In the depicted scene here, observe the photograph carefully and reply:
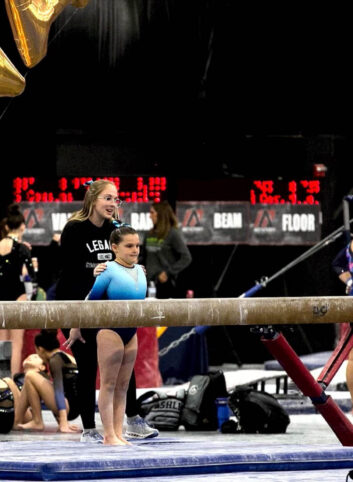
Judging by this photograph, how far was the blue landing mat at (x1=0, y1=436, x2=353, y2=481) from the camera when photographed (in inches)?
196

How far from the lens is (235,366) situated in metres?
13.1

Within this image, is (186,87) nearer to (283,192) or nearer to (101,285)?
(283,192)

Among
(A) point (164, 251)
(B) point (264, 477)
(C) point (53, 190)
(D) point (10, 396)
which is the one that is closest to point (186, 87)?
(C) point (53, 190)

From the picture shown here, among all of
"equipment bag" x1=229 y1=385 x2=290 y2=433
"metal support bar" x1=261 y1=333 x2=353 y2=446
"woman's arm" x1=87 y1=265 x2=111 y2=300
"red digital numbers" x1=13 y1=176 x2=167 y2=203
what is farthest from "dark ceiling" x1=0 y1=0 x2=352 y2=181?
"metal support bar" x1=261 y1=333 x2=353 y2=446

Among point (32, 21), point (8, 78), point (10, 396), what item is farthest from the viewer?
point (10, 396)

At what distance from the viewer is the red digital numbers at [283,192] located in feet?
42.3

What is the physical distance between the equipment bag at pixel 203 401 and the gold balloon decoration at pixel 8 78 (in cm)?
245

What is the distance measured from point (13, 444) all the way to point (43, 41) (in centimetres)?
216

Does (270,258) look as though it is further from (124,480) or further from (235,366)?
(124,480)

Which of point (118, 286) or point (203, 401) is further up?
point (118, 286)

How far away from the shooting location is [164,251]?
11.4 m

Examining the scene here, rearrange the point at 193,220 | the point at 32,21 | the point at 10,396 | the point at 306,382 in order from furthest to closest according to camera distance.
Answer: the point at 193,220 → the point at 10,396 → the point at 32,21 → the point at 306,382

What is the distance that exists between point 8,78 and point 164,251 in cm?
502

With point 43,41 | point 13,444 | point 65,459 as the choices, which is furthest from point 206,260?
point 65,459
